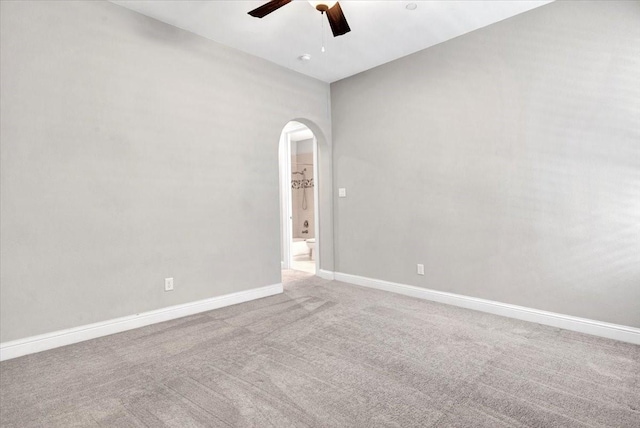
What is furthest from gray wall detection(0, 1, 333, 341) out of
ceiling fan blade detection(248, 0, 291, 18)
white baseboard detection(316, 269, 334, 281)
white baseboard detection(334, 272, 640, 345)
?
white baseboard detection(334, 272, 640, 345)

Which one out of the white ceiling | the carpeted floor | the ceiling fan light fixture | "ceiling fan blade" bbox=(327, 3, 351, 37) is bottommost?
the carpeted floor

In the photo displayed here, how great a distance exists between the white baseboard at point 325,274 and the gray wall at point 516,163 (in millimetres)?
568

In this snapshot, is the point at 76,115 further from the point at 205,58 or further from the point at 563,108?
the point at 563,108

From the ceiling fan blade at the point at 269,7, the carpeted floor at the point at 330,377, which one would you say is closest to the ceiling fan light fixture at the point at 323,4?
the ceiling fan blade at the point at 269,7

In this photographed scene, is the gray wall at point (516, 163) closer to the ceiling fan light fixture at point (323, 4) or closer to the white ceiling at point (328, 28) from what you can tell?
the white ceiling at point (328, 28)

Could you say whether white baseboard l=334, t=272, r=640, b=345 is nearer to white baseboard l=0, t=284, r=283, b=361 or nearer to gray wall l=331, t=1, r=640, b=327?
gray wall l=331, t=1, r=640, b=327

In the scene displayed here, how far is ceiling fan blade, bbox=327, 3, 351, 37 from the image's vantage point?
2.33 metres

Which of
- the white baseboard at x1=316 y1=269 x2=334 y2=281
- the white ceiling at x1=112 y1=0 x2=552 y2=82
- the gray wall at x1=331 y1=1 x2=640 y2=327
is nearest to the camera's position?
the gray wall at x1=331 y1=1 x2=640 y2=327

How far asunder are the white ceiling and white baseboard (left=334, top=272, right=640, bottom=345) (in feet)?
8.76

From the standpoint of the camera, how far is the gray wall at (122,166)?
7.92 feet

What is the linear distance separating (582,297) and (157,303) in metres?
3.67

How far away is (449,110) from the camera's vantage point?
3.51 metres

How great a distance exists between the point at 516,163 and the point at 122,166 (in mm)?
3504

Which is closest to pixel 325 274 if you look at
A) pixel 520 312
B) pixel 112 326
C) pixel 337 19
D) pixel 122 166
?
pixel 520 312
